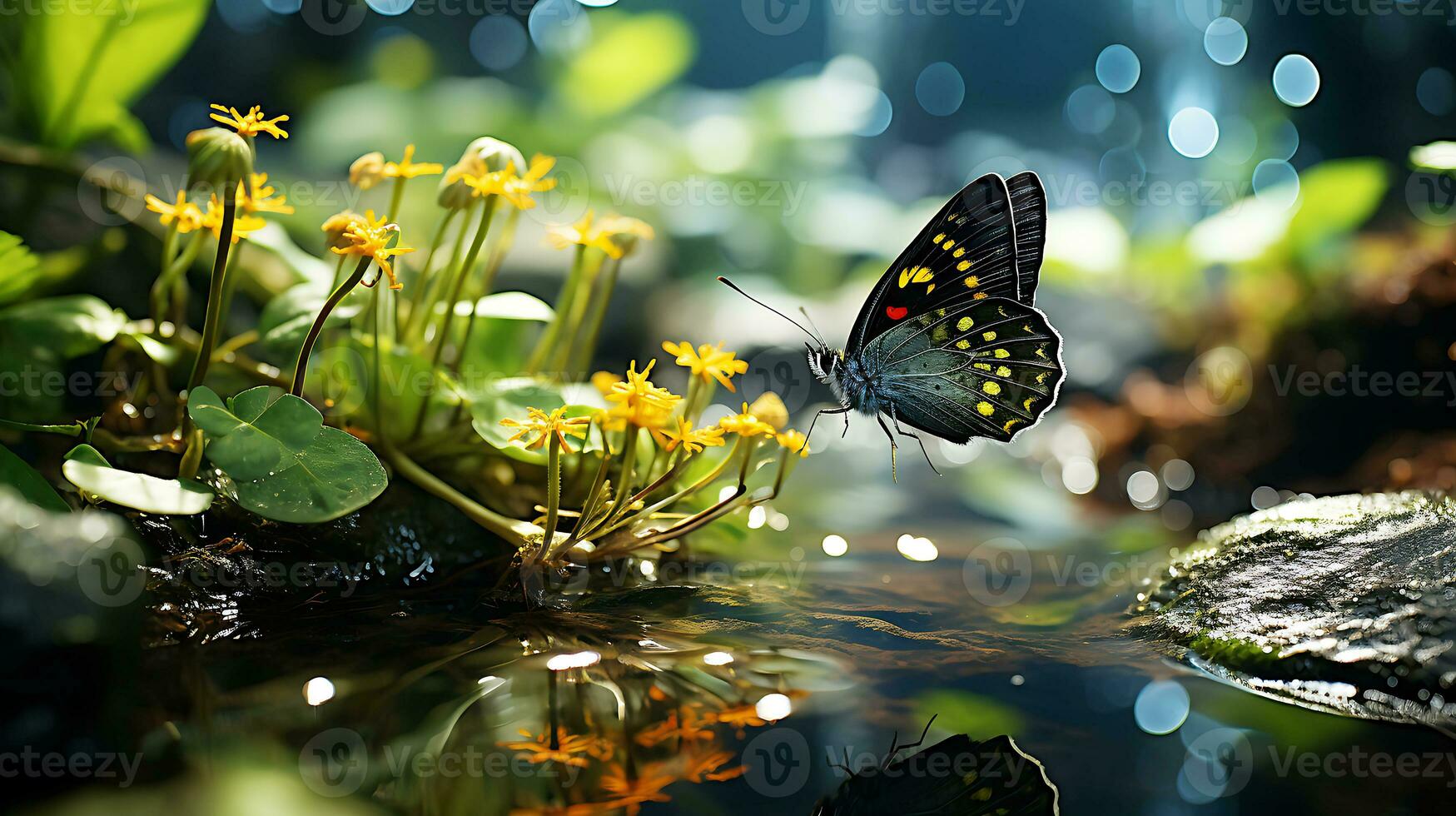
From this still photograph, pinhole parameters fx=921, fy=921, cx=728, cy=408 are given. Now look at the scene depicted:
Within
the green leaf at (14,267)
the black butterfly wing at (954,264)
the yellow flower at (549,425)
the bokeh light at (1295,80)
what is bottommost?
the green leaf at (14,267)

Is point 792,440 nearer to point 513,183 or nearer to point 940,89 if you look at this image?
point 513,183

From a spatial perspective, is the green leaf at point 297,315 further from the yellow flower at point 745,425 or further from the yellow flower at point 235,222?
the yellow flower at point 745,425

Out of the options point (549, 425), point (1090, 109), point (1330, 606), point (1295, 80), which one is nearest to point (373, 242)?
point (549, 425)

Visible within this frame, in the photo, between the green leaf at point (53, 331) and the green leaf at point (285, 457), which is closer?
the green leaf at point (285, 457)

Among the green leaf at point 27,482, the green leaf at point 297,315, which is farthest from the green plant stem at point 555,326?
the green leaf at point 27,482

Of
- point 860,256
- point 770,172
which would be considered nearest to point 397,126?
point 770,172
